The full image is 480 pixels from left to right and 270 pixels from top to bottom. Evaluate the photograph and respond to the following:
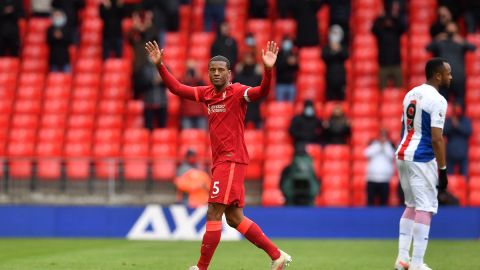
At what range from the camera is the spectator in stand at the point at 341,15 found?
23203 mm

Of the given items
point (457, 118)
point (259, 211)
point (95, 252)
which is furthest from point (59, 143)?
point (457, 118)

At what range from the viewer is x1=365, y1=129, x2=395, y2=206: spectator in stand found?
18953mm

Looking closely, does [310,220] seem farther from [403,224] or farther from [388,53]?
[403,224]

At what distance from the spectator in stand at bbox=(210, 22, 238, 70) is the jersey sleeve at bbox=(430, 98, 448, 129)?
37.3 feet

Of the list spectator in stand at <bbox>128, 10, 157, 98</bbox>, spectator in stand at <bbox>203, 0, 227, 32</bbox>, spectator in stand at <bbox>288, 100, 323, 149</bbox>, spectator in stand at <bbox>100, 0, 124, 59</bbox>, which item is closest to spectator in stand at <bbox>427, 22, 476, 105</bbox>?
spectator in stand at <bbox>288, 100, 323, 149</bbox>

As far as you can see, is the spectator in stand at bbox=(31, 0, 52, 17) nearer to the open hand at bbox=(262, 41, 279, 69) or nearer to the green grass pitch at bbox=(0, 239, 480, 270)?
the green grass pitch at bbox=(0, 239, 480, 270)

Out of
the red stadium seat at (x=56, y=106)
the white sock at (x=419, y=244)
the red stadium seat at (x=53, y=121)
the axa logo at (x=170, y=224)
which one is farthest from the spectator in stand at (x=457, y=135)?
the white sock at (x=419, y=244)

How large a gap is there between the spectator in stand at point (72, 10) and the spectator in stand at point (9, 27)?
1072 mm

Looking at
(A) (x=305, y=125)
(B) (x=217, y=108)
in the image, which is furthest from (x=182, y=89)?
(A) (x=305, y=125)

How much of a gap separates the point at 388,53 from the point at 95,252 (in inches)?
376

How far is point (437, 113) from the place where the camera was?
1082 centimetres

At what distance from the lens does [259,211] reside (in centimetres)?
1877

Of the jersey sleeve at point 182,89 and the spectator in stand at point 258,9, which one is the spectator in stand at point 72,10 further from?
the jersey sleeve at point 182,89

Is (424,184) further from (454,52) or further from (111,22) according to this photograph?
(111,22)
